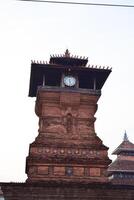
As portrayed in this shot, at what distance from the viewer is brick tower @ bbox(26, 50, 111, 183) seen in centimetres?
2173

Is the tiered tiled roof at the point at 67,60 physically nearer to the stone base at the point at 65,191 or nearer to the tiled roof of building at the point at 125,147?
the stone base at the point at 65,191

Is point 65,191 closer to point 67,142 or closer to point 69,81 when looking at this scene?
point 67,142

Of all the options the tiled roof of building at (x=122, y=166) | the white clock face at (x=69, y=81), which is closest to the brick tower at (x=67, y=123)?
the white clock face at (x=69, y=81)

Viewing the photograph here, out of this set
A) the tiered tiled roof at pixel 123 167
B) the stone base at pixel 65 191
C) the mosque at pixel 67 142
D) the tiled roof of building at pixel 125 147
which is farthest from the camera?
the tiled roof of building at pixel 125 147

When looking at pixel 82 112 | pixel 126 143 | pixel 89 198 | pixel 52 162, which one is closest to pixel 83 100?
pixel 82 112

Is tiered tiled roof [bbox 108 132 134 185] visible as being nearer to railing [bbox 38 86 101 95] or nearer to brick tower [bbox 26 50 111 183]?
brick tower [bbox 26 50 111 183]

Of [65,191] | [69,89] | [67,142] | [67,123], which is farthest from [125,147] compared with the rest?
[65,191]

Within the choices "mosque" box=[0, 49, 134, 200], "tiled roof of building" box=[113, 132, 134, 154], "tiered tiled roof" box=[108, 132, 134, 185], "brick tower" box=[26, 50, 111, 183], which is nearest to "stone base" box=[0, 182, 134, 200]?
"mosque" box=[0, 49, 134, 200]

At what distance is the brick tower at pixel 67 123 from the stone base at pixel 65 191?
1.79 meters

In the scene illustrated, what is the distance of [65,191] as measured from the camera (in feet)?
64.1

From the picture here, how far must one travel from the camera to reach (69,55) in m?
26.0

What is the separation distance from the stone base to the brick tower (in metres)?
1.79

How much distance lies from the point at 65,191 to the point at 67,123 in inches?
199

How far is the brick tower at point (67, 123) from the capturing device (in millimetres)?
21734
